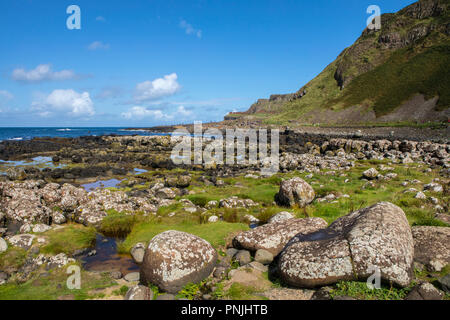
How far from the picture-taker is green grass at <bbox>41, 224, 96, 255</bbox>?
11273 mm

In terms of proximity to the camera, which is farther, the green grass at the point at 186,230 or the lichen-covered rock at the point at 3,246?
the green grass at the point at 186,230

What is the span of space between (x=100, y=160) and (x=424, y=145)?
54155 millimetres

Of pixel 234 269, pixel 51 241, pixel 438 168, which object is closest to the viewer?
pixel 234 269

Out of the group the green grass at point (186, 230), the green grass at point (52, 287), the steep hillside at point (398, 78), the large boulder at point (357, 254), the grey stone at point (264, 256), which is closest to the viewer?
the large boulder at point (357, 254)

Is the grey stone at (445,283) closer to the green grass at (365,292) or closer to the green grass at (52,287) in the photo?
the green grass at (365,292)

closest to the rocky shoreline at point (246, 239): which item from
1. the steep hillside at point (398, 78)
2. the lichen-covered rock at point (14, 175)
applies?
the lichen-covered rock at point (14, 175)

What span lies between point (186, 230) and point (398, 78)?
583ft

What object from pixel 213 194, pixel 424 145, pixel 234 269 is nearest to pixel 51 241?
pixel 234 269

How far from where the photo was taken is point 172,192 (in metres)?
22.3

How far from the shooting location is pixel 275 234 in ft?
34.6

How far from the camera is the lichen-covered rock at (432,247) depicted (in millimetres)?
7958

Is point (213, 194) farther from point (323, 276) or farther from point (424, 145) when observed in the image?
point (424, 145)

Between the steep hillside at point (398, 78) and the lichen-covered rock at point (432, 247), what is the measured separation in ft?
354

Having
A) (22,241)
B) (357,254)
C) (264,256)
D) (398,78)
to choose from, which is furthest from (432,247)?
(398,78)
